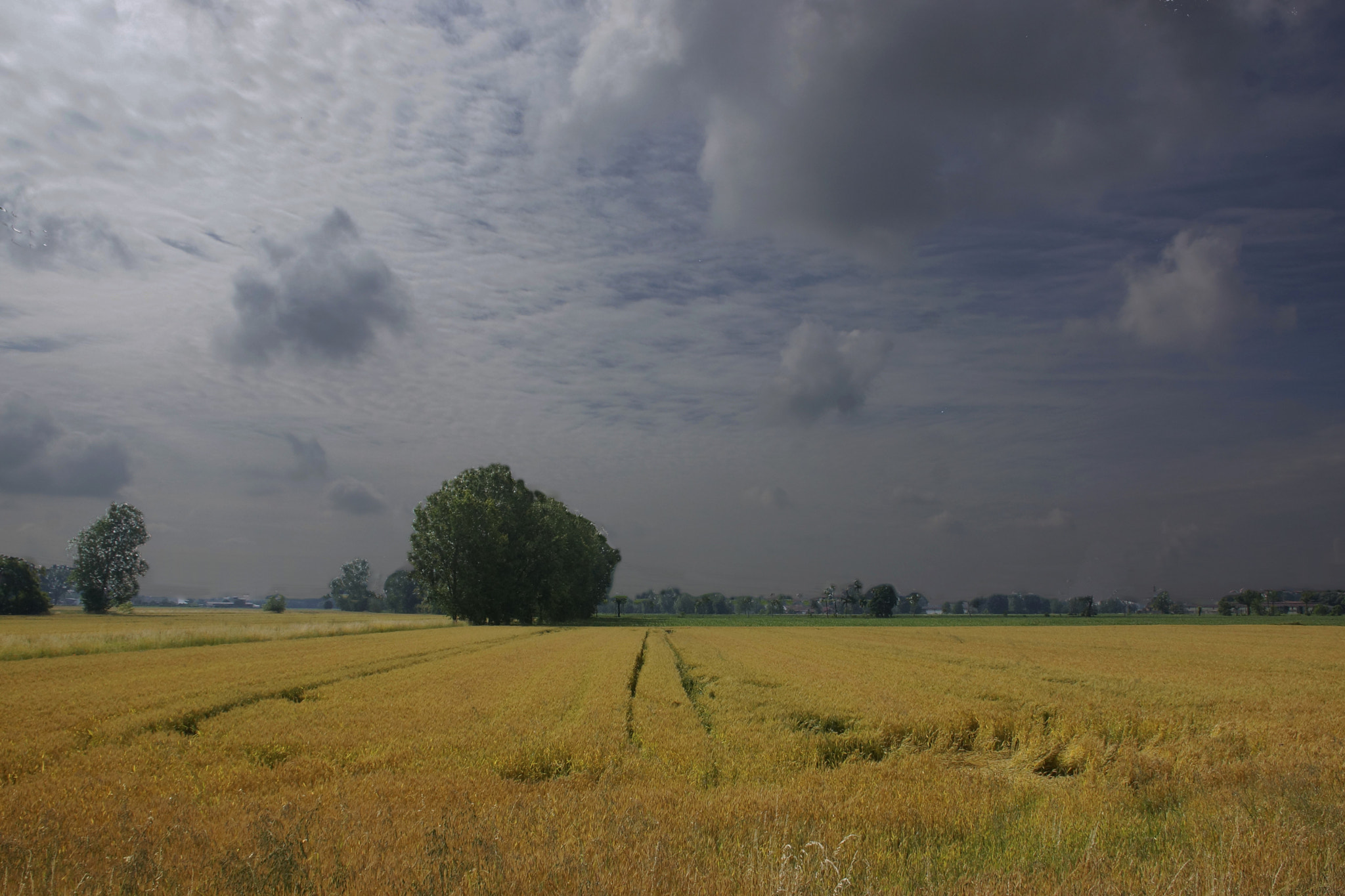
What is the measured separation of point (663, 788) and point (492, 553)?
252ft

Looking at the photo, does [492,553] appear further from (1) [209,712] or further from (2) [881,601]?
(2) [881,601]

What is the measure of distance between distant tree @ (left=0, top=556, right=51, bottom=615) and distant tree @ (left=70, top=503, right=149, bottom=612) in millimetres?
15928

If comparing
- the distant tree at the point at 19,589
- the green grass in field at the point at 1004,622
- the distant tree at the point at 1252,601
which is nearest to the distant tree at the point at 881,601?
the green grass in field at the point at 1004,622

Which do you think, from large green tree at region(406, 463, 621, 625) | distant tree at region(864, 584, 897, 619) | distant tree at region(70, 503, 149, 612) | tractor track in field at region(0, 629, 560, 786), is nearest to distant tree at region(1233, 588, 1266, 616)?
distant tree at region(864, 584, 897, 619)

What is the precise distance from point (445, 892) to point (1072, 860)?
5.84 meters

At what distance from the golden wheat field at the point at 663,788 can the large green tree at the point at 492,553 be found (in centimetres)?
6197

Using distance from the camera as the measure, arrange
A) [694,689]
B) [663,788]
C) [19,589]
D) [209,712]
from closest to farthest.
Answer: [663,788] < [209,712] < [694,689] < [19,589]

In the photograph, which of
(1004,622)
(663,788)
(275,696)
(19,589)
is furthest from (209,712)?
(1004,622)

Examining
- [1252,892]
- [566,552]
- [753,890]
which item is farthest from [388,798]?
[566,552]

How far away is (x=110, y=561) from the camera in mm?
117438

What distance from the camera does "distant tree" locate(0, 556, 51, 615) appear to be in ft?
306

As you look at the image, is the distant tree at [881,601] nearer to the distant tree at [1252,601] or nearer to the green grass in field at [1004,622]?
the green grass in field at [1004,622]

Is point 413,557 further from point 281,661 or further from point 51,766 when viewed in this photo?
point 51,766

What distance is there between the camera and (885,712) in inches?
533
